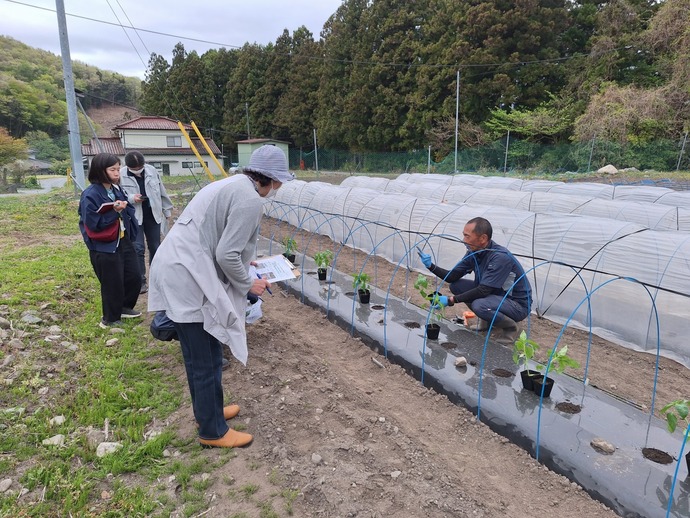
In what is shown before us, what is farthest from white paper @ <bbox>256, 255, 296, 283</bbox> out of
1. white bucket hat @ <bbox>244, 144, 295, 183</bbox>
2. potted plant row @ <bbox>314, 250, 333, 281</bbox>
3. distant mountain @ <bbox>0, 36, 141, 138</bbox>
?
distant mountain @ <bbox>0, 36, 141, 138</bbox>

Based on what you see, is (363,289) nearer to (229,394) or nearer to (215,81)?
(229,394)

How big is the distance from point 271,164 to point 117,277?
2692mm

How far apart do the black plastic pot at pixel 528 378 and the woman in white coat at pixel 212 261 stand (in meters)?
2.14

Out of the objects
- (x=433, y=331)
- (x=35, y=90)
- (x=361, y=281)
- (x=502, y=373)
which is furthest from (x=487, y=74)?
(x=35, y=90)

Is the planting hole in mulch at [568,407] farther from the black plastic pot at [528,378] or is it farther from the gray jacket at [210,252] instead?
the gray jacket at [210,252]

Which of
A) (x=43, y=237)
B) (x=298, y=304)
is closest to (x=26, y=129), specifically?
(x=43, y=237)

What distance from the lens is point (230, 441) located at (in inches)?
102

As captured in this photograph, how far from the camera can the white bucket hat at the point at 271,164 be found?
7.29 ft

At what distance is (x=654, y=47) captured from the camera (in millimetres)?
19594

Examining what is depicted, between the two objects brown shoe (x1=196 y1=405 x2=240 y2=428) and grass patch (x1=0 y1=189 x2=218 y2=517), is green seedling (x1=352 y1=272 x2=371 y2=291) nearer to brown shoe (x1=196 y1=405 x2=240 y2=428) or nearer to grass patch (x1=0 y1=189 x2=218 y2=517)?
grass patch (x1=0 y1=189 x2=218 y2=517)

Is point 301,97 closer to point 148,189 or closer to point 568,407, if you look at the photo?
point 148,189

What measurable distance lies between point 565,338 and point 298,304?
10.6 ft

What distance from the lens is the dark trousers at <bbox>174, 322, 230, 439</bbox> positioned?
7.40ft

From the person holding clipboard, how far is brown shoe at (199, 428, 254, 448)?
2.24 m
